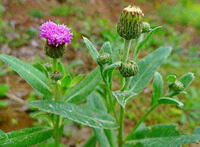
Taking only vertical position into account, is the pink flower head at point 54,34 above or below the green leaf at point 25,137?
above

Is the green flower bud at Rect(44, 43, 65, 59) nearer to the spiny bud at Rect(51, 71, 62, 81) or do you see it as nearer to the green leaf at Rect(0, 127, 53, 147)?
the spiny bud at Rect(51, 71, 62, 81)

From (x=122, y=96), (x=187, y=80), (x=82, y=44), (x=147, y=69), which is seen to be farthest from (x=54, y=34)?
(x=82, y=44)

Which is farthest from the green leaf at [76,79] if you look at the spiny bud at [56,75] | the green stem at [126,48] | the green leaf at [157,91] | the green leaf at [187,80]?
the green leaf at [187,80]

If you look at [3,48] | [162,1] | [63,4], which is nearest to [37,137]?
[3,48]

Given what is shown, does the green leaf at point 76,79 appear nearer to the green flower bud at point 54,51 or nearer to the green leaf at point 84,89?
the green leaf at point 84,89

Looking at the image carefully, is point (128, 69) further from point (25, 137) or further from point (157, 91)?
point (25, 137)

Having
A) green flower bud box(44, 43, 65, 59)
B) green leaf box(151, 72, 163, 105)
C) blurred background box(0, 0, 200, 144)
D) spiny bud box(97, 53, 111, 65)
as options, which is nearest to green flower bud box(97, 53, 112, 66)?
spiny bud box(97, 53, 111, 65)
